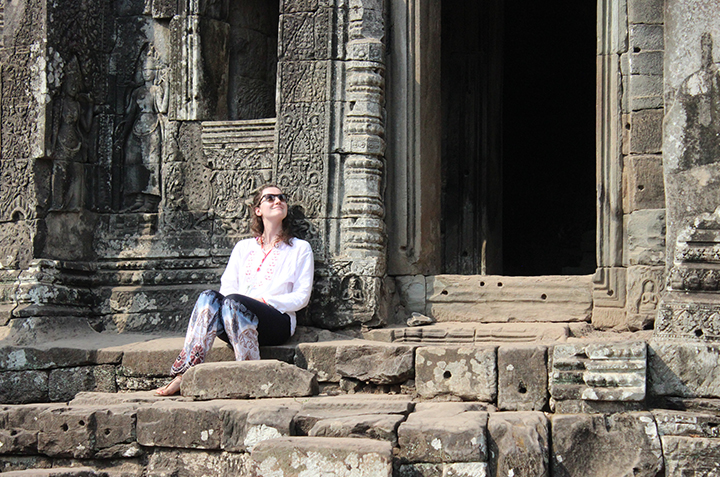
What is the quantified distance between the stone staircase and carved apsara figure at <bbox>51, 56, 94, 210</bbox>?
2189 millimetres

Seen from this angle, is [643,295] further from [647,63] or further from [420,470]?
[420,470]

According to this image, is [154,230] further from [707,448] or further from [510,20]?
[510,20]

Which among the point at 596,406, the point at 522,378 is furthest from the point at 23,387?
the point at 596,406

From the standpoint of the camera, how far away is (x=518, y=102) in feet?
38.8

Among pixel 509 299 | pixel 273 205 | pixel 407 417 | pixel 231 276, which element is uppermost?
pixel 273 205

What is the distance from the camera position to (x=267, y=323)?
6301 mm

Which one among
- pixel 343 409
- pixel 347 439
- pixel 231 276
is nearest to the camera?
pixel 347 439

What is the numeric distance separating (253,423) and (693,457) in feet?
7.73

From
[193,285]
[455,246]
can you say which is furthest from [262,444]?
[455,246]

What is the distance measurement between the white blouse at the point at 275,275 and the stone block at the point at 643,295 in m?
2.29

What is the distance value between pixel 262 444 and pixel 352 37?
365 cm

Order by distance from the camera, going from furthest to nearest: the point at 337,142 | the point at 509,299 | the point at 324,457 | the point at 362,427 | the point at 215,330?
1. the point at 337,142
2. the point at 509,299
3. the point at 215,330
4. the point at 362,427
5. the point at 324,457

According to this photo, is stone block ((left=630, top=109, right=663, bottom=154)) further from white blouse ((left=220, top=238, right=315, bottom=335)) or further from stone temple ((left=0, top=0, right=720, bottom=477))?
white blouse ((left=220, top=238, right=315, bottom=335))

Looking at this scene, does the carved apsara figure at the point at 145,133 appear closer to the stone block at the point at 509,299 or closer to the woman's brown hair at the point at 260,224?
the woman's brown hair at the point at 260,224
